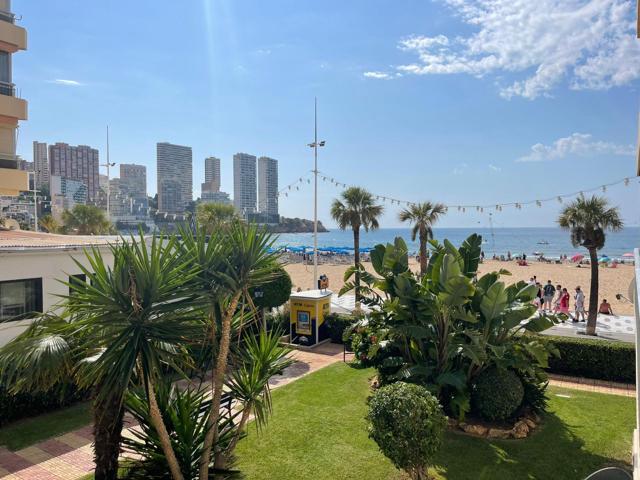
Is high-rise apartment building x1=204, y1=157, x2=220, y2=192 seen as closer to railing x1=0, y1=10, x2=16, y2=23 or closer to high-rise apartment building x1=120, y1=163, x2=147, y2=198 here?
high-rise apartment building x1=120, y1=163, x2=147, y2=198

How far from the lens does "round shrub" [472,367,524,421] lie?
10297 millimetres

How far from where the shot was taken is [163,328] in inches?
205

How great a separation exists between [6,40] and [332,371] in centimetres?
2146

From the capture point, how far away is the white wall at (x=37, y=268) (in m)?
11.8

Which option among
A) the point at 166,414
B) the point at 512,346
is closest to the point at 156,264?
the point at 166,414

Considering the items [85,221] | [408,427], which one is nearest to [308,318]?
[408,427]

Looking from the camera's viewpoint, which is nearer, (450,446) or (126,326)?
(126,326)

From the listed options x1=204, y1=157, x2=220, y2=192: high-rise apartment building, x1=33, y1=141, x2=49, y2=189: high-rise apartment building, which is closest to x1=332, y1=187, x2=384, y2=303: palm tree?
x1=33, y1=141, x2=49, y2=189: high-rise apartment building

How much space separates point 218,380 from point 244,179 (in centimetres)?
Answer: 6063

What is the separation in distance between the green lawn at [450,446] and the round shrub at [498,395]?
0.65 metres

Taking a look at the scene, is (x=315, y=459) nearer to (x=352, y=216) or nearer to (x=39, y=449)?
(x=39, y=449)

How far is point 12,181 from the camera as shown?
22.0 meters

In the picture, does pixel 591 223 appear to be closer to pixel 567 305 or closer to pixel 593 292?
pixel 593 292

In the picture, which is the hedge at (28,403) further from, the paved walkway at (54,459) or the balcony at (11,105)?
the balcony at (11,105)
